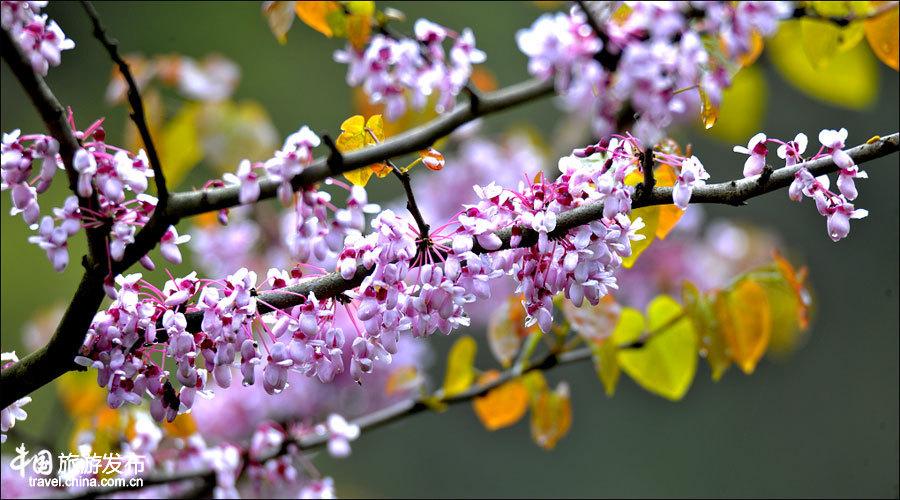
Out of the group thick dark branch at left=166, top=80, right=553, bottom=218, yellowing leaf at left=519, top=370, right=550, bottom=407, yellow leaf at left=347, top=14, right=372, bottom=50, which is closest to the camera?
thick dark branch at left=166, top=80, right=553, bottom=218

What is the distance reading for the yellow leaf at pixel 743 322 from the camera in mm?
1388

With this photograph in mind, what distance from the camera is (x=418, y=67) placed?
105 centimetres

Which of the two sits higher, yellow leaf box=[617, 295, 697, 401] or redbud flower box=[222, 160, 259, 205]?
redbud flower box=[222, 160, 259, 205]

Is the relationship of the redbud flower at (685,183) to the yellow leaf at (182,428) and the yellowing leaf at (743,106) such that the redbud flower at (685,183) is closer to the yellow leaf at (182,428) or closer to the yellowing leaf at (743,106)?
the yellow leaf at (182,428)

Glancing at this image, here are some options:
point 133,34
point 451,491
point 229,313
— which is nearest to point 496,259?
point 229,313

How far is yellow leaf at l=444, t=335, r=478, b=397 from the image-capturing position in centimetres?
149

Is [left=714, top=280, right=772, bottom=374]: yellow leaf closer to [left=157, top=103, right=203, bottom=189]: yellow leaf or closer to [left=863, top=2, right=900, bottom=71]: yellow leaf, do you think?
[left=863, top=2, right=900, bottom=71]: yellow leaf

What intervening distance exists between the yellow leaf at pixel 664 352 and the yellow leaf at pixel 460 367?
0.85 ft

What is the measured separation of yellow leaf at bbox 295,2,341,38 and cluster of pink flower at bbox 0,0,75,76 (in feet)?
1.39

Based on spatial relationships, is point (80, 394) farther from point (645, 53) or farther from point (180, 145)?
point (645, 53)

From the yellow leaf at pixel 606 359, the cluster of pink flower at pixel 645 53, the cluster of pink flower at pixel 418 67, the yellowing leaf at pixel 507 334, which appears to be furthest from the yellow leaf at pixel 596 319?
the cluster of pink flower at pixel 645 53

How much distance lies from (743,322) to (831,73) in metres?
0.71

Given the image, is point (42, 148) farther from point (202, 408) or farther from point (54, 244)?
point (202, 408)

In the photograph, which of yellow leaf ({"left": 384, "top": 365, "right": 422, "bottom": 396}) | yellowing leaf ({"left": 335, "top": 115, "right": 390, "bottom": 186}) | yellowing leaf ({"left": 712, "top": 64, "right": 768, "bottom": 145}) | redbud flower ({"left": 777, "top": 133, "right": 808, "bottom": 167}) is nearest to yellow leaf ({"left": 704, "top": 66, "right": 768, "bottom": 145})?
yellowing leaf ({"left": 712, "top": 64, "right": 768, "bottom": 145})
